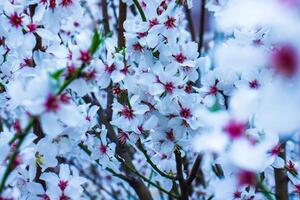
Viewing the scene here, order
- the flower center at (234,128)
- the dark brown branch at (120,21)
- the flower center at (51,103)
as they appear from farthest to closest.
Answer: the dark brown branch at (120,21) → the flower center at (51,103) → the flower center at (234,128)

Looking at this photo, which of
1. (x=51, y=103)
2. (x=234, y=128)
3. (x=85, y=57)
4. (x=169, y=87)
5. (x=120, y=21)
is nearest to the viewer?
(x=234, y=128)

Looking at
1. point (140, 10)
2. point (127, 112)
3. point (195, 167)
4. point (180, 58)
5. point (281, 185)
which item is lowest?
point (281, 185)

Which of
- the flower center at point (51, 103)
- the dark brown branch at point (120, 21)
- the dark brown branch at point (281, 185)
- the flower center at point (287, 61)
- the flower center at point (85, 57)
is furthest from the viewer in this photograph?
the dark brown branch at point (120, 21)

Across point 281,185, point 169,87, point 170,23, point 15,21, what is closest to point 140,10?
point 170,23

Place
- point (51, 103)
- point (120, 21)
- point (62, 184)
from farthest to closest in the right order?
point (120, 21) → point (62, 184) → point (51, 103)

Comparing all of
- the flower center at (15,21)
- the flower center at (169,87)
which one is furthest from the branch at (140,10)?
the flower center at (15,21)

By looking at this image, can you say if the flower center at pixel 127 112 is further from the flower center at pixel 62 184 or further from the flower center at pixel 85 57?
the flower center at pixel 85 57

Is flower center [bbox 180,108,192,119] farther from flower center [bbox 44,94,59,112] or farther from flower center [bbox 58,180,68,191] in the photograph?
flower center [bbox 44,94,59,112]

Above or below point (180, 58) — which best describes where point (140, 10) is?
above

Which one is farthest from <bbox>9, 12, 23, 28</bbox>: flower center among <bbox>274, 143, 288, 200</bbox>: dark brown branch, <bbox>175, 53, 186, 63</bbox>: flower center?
<bbox>274, 143, 288, 200</bbox>: dark brown branch

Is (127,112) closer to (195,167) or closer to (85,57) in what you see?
(195,167)

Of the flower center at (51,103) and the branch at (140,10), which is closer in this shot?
the flower center at (51,103)

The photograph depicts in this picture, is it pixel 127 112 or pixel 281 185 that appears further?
pixel 281 185
